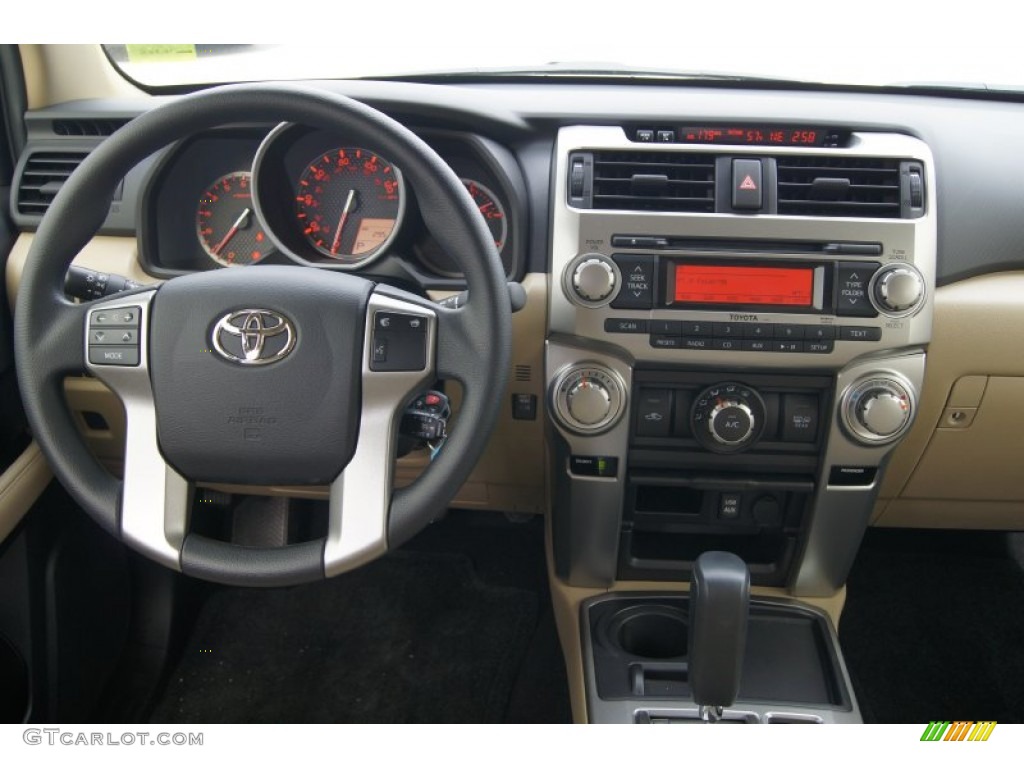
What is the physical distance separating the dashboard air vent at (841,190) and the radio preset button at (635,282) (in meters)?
0.23

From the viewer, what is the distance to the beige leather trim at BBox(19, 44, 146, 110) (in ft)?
5.36

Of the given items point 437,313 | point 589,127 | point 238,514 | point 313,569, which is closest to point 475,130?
point 589,127

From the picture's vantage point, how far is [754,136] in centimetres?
134

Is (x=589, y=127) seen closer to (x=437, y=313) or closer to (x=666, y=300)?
(x=666, y=300)

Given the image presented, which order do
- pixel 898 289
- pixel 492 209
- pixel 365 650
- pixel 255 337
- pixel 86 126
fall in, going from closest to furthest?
pixel 255 337 < pixel 898 289 < pixel 492 209 < pixel 86 126 < pixel 365 650

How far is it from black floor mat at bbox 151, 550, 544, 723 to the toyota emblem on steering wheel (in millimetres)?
1053

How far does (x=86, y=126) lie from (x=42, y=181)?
0.44 feet

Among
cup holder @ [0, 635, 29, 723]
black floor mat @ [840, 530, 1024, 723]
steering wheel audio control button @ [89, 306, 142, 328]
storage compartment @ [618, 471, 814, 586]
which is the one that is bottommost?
black floor mat @ [840, 530, 1024, 723]

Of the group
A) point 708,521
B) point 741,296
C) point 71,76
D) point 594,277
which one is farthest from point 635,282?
point 71,76

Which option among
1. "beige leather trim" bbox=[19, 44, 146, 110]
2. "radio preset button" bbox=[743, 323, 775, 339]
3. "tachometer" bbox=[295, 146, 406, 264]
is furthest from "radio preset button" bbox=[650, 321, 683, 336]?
"beige leather trim" bbox=[19, 44, 146, 110]

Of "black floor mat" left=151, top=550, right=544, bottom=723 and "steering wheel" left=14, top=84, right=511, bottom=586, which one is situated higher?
"steering wheel" left=14, top=84, right=511, bottom=586

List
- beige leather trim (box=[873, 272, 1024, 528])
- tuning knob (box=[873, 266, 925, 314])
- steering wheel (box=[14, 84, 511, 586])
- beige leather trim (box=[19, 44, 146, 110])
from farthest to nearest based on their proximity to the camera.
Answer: beige leather trim (box=[19, 44, 146, 110])
beige leather trim (box=[873, 272, 1024, 528])
tuning knob (box=[873, 266, 925, 314])
steering wheel (box=[14, 84, 511, 586])

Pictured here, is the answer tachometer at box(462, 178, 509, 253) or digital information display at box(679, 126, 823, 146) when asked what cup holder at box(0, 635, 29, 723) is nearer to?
tachometer at box(462, 178, 509, 253)

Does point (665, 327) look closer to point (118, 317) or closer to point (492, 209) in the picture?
point (492, 209)
